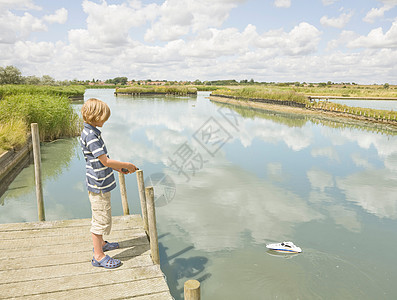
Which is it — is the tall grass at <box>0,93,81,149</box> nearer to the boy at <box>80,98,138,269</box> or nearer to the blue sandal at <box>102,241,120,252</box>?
the blue sandal at <box>102,241,120,252</box>

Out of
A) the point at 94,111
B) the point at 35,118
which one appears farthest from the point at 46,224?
the point at 35,118

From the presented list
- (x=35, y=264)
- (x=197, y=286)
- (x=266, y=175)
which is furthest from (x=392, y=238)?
(x=35, y=264)

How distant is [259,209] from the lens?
311 inches

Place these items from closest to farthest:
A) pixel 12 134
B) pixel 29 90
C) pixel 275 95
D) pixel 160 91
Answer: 1. pixel 12 134
2. pixel 29 90
3. pixel 275 95
4. pixel 160 91

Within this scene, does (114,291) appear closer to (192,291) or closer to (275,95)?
(192,291)

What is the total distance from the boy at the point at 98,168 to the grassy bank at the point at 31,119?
8651mm

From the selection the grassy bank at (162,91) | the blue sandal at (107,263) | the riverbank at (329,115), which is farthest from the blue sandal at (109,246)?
the grassy bank at (162,91)

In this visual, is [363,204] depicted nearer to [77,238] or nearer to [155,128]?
[77,238]

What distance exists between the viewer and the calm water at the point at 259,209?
16.5 ft

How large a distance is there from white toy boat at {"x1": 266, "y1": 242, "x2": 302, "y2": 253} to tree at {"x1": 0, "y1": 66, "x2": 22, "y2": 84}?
7064 centimetres

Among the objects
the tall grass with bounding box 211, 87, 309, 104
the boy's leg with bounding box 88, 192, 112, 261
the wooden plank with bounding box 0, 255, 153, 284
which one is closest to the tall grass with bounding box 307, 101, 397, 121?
the tall grass with bounding box 211, 87, 309, 104

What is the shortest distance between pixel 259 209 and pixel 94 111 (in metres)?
5.91

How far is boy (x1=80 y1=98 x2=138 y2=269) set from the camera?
316 centimetres

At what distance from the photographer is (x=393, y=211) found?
8.01 metres
